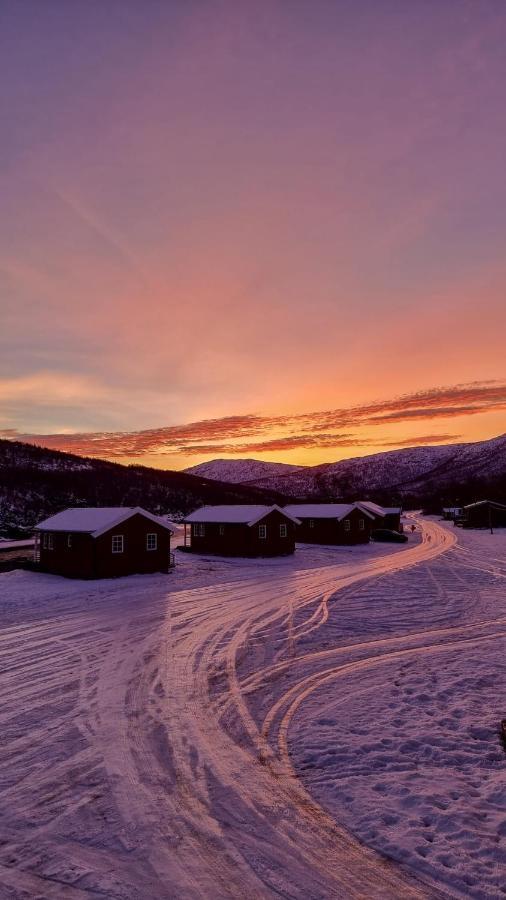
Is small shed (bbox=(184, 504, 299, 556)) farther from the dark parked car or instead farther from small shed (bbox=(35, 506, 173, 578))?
the dark parked car

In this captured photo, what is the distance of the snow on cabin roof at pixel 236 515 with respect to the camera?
152 ft

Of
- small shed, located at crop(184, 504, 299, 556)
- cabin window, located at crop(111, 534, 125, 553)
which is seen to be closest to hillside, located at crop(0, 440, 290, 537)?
small shed, located at crop(184, 504, 299, 556)

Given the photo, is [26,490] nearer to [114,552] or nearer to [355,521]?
[355,521]

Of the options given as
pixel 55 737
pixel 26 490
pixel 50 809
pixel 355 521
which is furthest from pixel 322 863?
pixel 26 490

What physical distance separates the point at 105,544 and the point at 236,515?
15285 mm

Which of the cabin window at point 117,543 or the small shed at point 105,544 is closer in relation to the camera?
the small shed at point 105,544

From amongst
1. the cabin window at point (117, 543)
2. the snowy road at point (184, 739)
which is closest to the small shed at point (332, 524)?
the cabin window at point (117, 543)

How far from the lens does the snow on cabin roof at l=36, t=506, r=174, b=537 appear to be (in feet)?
114

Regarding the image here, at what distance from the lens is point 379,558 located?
4625 cm

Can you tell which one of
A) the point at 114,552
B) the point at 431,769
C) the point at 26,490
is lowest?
the point at 431,769

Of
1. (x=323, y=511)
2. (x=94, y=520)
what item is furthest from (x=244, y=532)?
(x=323, y=511)

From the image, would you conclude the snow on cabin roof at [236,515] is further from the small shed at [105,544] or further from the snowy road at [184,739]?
the snowy road at [184,739]

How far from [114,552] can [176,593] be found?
25.3 ft

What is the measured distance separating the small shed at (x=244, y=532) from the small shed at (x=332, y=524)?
9419 millimetres
